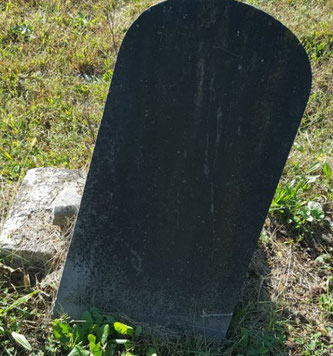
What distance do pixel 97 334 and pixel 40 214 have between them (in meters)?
0.75

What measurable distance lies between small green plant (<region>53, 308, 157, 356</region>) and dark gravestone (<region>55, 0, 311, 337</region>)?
7 cm

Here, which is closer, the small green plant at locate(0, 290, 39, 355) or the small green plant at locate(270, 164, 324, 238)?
the small green plant at locate(0, 290, 39, 355)

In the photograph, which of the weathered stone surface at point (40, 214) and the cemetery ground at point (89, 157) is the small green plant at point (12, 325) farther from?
the weathered stone surface at point (40, 214)

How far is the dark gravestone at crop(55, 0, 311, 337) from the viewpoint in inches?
69.1

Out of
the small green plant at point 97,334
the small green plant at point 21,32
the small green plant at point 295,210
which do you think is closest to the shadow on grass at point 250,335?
the small green plant at point 97,334

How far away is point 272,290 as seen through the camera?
258 cm

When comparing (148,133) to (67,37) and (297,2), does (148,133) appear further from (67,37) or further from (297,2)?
(297,2)

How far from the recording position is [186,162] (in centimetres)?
197

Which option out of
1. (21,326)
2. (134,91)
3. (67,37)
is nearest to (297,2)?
(67,37)

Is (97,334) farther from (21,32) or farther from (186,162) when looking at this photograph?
(21,32)

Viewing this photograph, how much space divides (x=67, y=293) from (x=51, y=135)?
1.47 meters

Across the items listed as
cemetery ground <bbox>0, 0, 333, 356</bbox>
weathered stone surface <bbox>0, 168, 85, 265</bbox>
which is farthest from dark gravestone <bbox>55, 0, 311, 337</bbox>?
weathered stone surface <bbox>0, 168, 85, 265</bbox>

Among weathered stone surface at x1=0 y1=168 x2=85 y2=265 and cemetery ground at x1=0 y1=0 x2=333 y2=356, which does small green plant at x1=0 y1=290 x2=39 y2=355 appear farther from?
weathered stone surface at x1=0 y1=168 x2=85 y2=265

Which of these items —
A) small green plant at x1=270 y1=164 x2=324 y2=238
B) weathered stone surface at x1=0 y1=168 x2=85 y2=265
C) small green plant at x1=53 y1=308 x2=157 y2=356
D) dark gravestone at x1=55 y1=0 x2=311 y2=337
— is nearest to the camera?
dark gravestone at x1=55 y1=0 x2=311 y2=337
